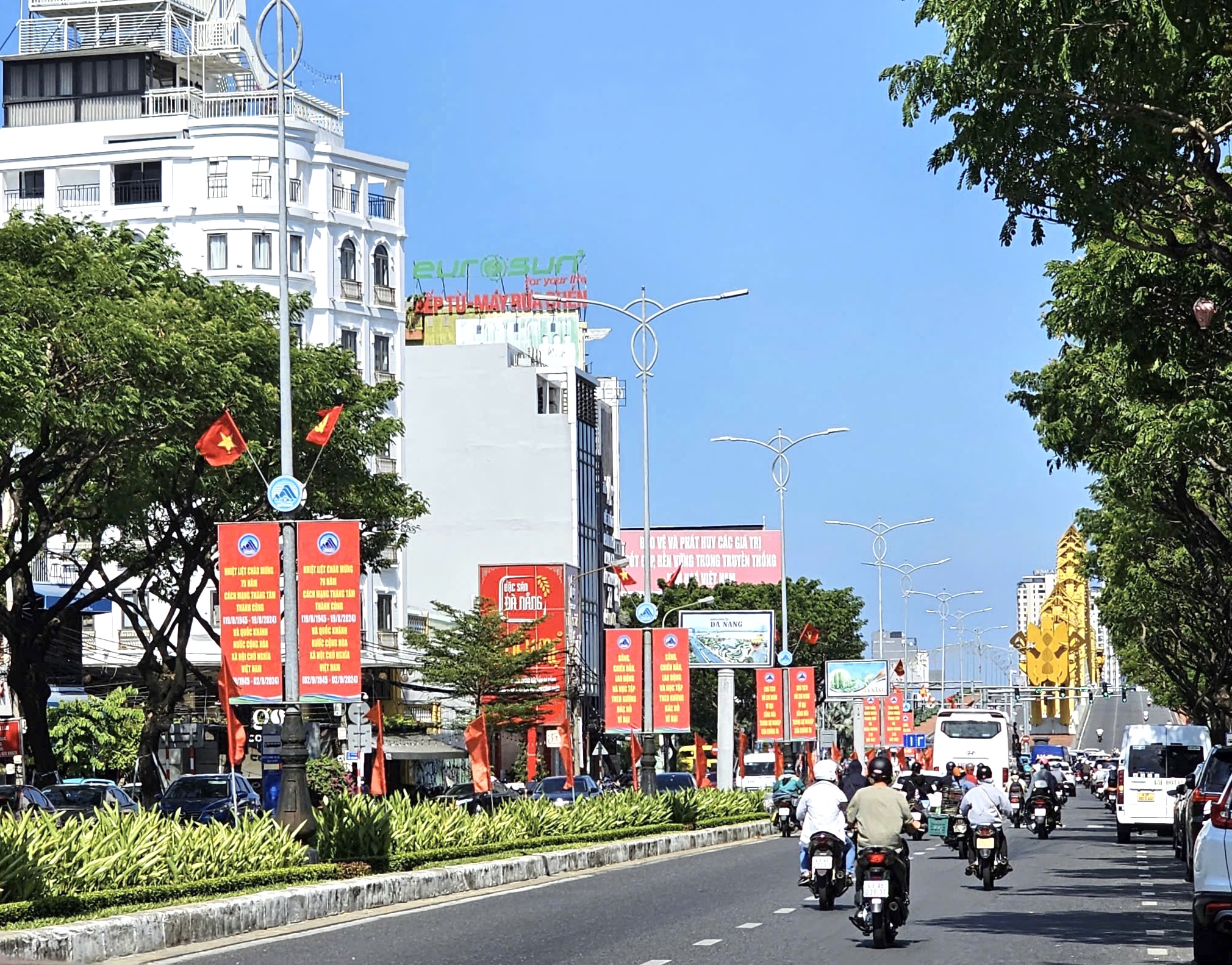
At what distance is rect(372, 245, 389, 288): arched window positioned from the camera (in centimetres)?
8031

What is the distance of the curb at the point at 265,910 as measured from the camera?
15062mm

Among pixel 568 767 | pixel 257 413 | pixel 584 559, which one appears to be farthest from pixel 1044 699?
pixel 257 413

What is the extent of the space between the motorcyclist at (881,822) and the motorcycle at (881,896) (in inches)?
1.9

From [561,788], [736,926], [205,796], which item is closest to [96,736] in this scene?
[561,788]

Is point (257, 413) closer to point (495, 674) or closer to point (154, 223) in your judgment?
point (495, 674)

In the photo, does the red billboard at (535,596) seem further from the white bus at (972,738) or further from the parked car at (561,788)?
the parked car at (561,788)

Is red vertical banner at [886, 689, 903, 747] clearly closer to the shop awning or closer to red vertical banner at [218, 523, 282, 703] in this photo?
the shop awning

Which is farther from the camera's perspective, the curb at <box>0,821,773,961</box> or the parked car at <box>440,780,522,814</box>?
the parked car at <box>440,780,522,814</box>

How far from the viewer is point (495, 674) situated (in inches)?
2793

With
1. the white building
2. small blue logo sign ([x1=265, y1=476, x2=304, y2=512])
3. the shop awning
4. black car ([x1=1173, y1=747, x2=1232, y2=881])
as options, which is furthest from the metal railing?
black car ([x1=1173, y1=747, x2=1232, y2=881])

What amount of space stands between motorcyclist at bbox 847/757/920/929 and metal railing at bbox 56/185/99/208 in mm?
65313

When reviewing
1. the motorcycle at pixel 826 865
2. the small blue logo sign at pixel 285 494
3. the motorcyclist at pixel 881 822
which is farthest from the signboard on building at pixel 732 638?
the motorcyclist at pixel 881 822

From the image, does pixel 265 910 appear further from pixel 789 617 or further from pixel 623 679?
pixel 789 617

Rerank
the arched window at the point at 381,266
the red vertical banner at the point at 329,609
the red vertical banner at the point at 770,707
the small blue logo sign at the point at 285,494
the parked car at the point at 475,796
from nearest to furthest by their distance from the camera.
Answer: the red vertical banner at the point at 329,609 < the small blue logo sign at the point at 285,494 < the parked car at the point at 475,796 < the red vertical banner at the point at 770,707 < the arched window at the point at 381,266
